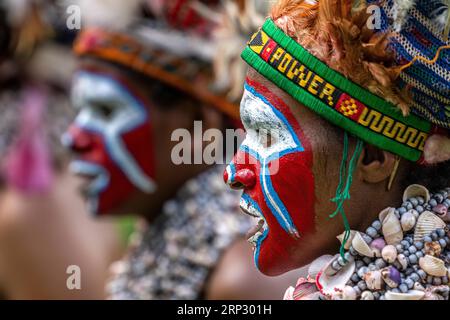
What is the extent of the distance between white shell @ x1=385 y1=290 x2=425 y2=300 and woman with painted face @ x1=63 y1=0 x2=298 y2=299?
2133 mm

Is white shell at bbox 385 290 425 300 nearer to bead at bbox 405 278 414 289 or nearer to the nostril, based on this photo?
bead at bbox 405 278 414 289

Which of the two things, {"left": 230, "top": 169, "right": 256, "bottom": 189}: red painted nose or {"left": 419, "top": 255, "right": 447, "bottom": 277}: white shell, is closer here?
{"left": 419, "top": 255, "right": 447, "bottom": 277}: white shell

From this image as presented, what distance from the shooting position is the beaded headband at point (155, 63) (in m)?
4.80

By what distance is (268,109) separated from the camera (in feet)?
8.45

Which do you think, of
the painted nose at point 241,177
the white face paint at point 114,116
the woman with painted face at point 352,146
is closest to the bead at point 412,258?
the woman with painted face at point 352,146

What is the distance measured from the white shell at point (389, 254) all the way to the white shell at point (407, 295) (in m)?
0.10

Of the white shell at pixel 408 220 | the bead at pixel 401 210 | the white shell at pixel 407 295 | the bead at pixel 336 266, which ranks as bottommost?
the white shell at pixel 407 295

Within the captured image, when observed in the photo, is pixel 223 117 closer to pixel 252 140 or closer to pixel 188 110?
pixel 188 110

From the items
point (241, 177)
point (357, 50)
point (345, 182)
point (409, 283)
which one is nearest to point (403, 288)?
point (409, 283)

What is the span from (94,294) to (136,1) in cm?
191

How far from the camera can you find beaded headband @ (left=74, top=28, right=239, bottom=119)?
4.80 meters

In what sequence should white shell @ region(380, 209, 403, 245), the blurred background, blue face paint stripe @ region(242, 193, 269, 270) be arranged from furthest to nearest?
the blurred background → blue face paint stripe @ region(242, 193, 269, 270) → white shell @ region(380, 209, 403, 245)

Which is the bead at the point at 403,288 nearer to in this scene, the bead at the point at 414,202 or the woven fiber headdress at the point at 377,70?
the bead at the point at 414,202

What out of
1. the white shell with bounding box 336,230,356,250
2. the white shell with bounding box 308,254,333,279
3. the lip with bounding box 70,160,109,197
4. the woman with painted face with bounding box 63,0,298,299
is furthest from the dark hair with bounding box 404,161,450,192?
the lip with bounding box 70,160,109,197
